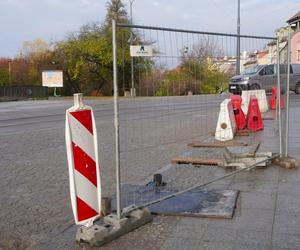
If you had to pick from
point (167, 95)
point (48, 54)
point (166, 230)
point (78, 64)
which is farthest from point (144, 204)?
point (48, 54)

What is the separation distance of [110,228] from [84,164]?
0.68 metres

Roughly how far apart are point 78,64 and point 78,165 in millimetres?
49750

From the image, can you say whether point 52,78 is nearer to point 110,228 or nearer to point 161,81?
point 161,81

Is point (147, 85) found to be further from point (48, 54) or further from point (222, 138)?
point (48, 54)

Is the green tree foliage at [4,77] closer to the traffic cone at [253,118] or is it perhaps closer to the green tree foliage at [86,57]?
the green tree foliage at [86,57]

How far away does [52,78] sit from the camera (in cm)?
5188

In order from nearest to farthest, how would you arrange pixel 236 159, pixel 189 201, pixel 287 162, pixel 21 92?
pixel 189 201
pixel 287 162
pixel 236 159
pixel 21 92

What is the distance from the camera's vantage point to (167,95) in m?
6.12

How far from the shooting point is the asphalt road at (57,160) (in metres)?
4.99

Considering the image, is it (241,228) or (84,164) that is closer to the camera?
(84,164)

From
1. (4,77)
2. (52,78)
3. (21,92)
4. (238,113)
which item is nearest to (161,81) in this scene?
(238,113)

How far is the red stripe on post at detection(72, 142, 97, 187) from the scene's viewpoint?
4270 millimetres

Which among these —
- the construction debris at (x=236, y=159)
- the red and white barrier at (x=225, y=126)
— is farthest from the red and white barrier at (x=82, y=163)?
the red and white barrier at (x=225, y=126)

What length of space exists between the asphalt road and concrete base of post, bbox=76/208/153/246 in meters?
0.32
